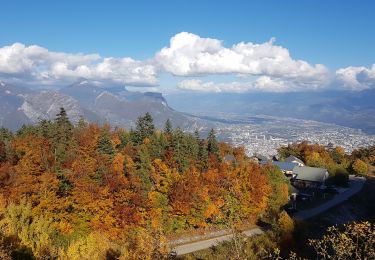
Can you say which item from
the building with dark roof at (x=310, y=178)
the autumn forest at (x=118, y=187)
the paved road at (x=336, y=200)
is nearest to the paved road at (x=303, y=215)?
the paved road at (x=336, y=200)

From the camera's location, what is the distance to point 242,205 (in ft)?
220

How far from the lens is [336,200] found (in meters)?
85.3

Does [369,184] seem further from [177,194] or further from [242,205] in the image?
[177,194]

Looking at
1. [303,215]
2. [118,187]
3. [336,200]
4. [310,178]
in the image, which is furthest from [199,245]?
[310,178]

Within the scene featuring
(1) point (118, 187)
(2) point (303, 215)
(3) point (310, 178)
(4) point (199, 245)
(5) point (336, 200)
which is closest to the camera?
(1) point (118, 187)

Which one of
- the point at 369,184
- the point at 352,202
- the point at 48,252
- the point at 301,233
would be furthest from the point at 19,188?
the point at 369,184

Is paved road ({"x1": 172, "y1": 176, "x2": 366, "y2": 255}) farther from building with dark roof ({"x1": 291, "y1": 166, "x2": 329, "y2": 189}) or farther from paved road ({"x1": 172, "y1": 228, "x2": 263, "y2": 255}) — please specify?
building with dark roof ({"x1": 291, "y1": 166, "x2": 329, "y2": 189})

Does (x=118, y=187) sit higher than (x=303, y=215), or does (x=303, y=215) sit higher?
(x=118, y=187)

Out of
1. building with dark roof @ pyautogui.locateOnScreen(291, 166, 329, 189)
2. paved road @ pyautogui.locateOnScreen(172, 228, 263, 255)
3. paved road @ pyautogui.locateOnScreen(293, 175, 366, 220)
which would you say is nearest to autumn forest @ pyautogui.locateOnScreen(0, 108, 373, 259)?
paved road @ pyautogui.locateOnScreen(172, 228, 263, 255)

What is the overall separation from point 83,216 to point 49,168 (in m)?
9.19

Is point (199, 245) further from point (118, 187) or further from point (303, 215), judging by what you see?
point (303, 215)

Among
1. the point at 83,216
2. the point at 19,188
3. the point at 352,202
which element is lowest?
the point at 352,202

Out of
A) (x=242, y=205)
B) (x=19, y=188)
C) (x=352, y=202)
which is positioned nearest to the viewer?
(x=19, y=188)

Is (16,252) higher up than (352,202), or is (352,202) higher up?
(16,252)
